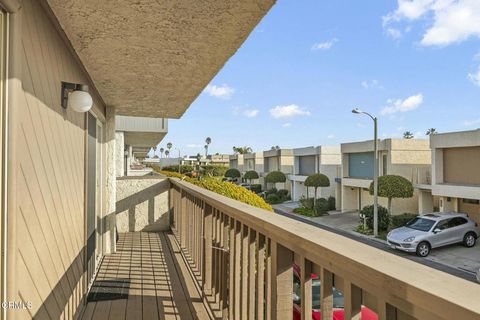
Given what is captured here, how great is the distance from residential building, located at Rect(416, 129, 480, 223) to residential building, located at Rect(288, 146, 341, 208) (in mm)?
6884

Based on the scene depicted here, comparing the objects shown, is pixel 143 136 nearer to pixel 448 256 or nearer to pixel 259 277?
pixel 259 277

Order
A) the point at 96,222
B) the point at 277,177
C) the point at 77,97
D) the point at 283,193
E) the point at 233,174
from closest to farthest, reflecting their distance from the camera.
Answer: the point at 77,97, the point at 96,222, the point at 277,177, the point at 283,193, the point at 233,174

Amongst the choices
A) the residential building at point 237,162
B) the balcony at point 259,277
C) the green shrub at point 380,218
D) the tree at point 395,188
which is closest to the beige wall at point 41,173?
the balcony at point 259,277

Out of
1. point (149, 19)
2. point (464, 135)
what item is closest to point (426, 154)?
point (464, 135)

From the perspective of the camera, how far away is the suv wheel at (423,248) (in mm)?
11723

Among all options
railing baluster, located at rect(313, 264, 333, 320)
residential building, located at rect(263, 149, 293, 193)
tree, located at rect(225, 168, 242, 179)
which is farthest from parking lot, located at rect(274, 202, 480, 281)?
tree, located at rect(225, 168, 242, 179)

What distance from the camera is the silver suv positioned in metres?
11.8

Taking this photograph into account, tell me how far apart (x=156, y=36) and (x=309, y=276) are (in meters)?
1.72

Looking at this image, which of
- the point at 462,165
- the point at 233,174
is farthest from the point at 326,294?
the point at 233,174

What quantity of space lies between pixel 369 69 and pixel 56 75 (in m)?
26.8

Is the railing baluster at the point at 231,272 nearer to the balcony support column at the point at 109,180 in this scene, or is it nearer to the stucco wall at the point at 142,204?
the balcony support column at the point at 109,180

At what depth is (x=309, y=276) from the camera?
112 centimetres

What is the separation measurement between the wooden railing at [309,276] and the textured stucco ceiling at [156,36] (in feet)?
3.38

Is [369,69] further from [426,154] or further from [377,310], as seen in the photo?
[377,310]
